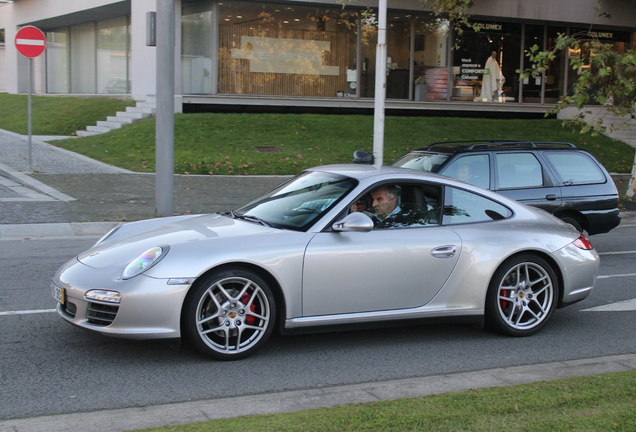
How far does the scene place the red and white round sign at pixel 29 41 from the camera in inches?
524

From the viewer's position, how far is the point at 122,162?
16469 millimetres

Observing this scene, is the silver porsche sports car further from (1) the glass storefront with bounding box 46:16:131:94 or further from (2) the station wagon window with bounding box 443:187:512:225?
(1) the glass storefront with bounding box 46:16:131:94

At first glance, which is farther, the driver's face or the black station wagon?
the black station wagon

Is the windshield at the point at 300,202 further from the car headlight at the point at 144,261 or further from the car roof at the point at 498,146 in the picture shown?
the car roof at the point at 498,146

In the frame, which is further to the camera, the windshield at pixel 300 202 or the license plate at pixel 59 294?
the windshield at pixel 300 202

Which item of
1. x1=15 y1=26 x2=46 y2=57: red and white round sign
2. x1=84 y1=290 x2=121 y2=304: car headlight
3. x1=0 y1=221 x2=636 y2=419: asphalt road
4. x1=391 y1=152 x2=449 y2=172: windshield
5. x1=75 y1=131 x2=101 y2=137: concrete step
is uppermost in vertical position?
x1=15 y1=26 x2=46 y2=57: red and white round sign

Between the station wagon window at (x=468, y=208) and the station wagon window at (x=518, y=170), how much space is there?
3.26 meters

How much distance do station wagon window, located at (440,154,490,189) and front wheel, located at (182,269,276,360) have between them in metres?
4.73

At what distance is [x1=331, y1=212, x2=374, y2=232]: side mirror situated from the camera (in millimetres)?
4836

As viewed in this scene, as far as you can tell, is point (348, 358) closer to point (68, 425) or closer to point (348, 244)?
point (348, 244)

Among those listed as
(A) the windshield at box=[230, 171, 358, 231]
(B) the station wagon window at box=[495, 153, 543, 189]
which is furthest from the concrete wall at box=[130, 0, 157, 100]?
(A) the windshield at box=[230, 171, 358, 231]

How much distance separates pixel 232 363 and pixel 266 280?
64 centimetres

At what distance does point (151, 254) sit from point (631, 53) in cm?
1236

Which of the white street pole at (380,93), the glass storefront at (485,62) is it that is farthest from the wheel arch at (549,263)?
the glass storefront at (485,62)
